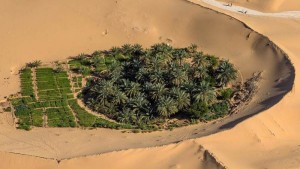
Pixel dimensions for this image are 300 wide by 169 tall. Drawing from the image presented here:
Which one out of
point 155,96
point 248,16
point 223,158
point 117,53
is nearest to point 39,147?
point 155,96

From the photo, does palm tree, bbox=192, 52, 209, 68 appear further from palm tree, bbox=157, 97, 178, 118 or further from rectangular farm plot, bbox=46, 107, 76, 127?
rectangular farm plot, bbox=46, 107, 76, 127

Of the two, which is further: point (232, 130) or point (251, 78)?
point (251, 78)

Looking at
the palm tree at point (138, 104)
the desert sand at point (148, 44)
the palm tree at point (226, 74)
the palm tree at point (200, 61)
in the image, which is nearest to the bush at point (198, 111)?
the desert sand at point (148, 44)

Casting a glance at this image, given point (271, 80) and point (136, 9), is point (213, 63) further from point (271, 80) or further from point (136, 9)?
point (136, 9)

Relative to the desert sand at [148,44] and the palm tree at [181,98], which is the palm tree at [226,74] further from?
the palm tree at [181,98]

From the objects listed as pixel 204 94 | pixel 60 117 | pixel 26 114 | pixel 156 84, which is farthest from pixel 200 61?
pixel 26 114

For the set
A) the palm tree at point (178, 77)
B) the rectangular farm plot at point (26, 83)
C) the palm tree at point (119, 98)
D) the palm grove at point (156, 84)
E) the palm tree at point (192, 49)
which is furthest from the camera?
the palm tree at point (192, 49)

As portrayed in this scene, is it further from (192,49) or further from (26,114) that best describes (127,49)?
(26,114)
